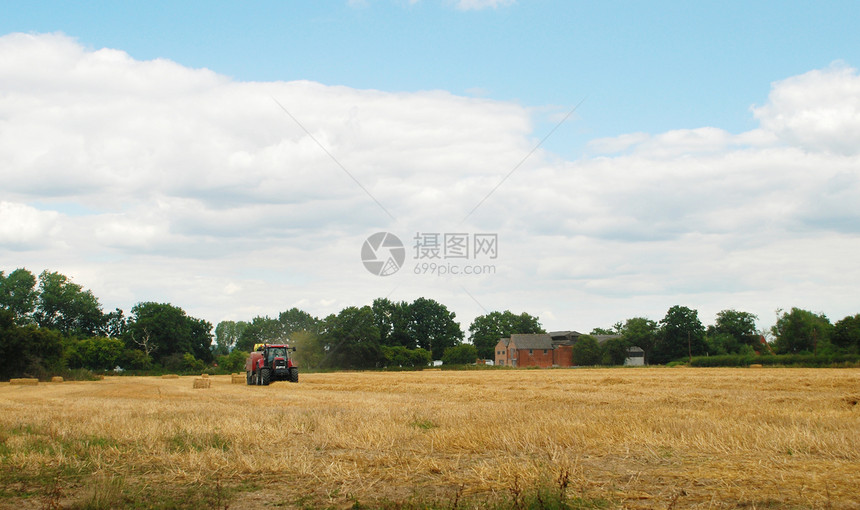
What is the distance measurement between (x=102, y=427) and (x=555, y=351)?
115543 millimetres

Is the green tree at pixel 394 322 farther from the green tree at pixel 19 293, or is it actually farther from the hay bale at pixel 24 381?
the hay bale at pixel 24 381

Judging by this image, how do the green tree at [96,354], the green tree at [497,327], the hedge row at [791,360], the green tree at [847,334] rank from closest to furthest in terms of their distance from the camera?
the hedge row at [791,360] < the green tree at [847,334] < the green tree at [96,354] < the green tree at [497,327]

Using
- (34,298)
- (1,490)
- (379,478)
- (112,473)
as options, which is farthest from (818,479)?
(34,298)

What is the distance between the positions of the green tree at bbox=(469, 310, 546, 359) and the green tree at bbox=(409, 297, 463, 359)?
14.6m

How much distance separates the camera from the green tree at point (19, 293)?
11338 centimetres

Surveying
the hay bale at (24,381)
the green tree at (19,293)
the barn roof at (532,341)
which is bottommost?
the hay bale at (24,381)

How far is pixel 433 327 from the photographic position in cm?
13525

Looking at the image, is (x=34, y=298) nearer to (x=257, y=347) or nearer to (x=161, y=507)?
(x=257, y=347)

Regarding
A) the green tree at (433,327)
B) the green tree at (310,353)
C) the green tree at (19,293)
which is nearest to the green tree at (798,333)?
the green tree at (433,327)

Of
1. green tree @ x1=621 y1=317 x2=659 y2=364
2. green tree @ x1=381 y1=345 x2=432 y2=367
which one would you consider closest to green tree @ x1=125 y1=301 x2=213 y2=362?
green tree @ x1=381 y1=345 x2=432 y2=367

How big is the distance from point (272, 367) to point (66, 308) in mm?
99528

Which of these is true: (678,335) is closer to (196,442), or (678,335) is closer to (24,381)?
(24,381)

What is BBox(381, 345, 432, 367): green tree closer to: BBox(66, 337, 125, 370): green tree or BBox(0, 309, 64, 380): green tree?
BBox(66, 337, 125, 370): green tree

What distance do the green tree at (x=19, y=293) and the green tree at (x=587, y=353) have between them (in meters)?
94.4
